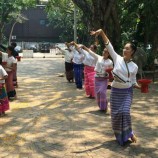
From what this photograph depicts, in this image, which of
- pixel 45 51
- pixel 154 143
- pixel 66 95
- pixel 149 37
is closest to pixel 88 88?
pixel 66 95

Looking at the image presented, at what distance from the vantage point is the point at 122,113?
22.2ft

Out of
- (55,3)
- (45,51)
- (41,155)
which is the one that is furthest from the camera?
(45,51)

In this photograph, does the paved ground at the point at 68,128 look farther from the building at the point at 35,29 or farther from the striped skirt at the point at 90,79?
the building at the point at 35,29

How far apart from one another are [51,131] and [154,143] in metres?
2.01

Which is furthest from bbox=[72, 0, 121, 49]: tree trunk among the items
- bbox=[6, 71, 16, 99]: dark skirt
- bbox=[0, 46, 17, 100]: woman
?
bbox=[6, 71, 16, 99]: dark skirt

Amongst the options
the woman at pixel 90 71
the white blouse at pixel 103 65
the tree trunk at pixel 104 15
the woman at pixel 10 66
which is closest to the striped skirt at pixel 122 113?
the white blouse at pixel 103 65

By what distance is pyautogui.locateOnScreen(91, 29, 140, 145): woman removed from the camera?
6.69m

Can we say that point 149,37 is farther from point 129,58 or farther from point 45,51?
point 45,51

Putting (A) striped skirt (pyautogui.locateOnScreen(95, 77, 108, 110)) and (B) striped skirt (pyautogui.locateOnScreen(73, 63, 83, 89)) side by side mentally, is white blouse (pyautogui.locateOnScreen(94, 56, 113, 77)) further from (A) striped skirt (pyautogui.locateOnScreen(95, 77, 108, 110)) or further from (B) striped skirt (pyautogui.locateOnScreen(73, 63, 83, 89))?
(B) striped skirt (pyautogui.locateOnScreen(73, 63, 83, 89))

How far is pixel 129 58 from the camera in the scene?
6727 mm

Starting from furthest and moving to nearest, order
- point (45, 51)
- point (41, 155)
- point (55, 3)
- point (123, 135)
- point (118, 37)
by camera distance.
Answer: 1. point (45, 51)
2. point (55, 3)
3. point (118, 37)
4. point (123, 135)
5. point (41, 155)

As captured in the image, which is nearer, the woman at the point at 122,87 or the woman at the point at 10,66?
the woman at the point at 122,87

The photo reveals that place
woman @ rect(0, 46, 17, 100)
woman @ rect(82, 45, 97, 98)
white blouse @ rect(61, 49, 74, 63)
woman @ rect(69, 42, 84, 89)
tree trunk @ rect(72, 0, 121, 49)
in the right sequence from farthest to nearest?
white blouse @ rect(61, 49, 74, 63)
tree trunk @ rect(72, 0, 121, 49)
woman @ rect(69, 42, 84, 89)
woman @ rect(82, 45, 97, 98)
woman @ rect(0, 46, 17, 100)

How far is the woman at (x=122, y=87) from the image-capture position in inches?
263
